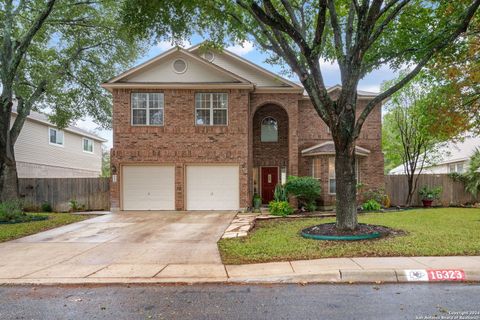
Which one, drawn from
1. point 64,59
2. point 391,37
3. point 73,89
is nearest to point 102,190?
point 73,89

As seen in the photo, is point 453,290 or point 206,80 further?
point 206,80

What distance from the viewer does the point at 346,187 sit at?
8977mm

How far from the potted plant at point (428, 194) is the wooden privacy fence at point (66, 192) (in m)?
16.0

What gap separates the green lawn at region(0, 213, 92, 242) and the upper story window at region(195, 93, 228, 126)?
21.8 feet

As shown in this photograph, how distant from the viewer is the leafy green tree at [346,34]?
844cm

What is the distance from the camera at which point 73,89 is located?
1797 cm

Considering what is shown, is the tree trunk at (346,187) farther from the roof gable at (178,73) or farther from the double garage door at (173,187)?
the roof gable at (178,73)

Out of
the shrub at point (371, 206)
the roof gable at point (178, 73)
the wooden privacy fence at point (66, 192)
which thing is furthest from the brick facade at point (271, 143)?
the wooden privacy fence at point (66, 192)

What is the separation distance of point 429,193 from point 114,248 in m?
15.8

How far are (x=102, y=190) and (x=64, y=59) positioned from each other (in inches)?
275

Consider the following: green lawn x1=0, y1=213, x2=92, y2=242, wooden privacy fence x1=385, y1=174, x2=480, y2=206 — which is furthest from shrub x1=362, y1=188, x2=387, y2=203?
green lawn x1=0, y1=213, x2=92, y2=242

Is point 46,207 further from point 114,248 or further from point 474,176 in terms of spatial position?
point 474,176

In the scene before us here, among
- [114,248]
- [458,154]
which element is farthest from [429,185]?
[114,248]

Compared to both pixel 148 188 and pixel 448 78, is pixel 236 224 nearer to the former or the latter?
pixel 148 188
